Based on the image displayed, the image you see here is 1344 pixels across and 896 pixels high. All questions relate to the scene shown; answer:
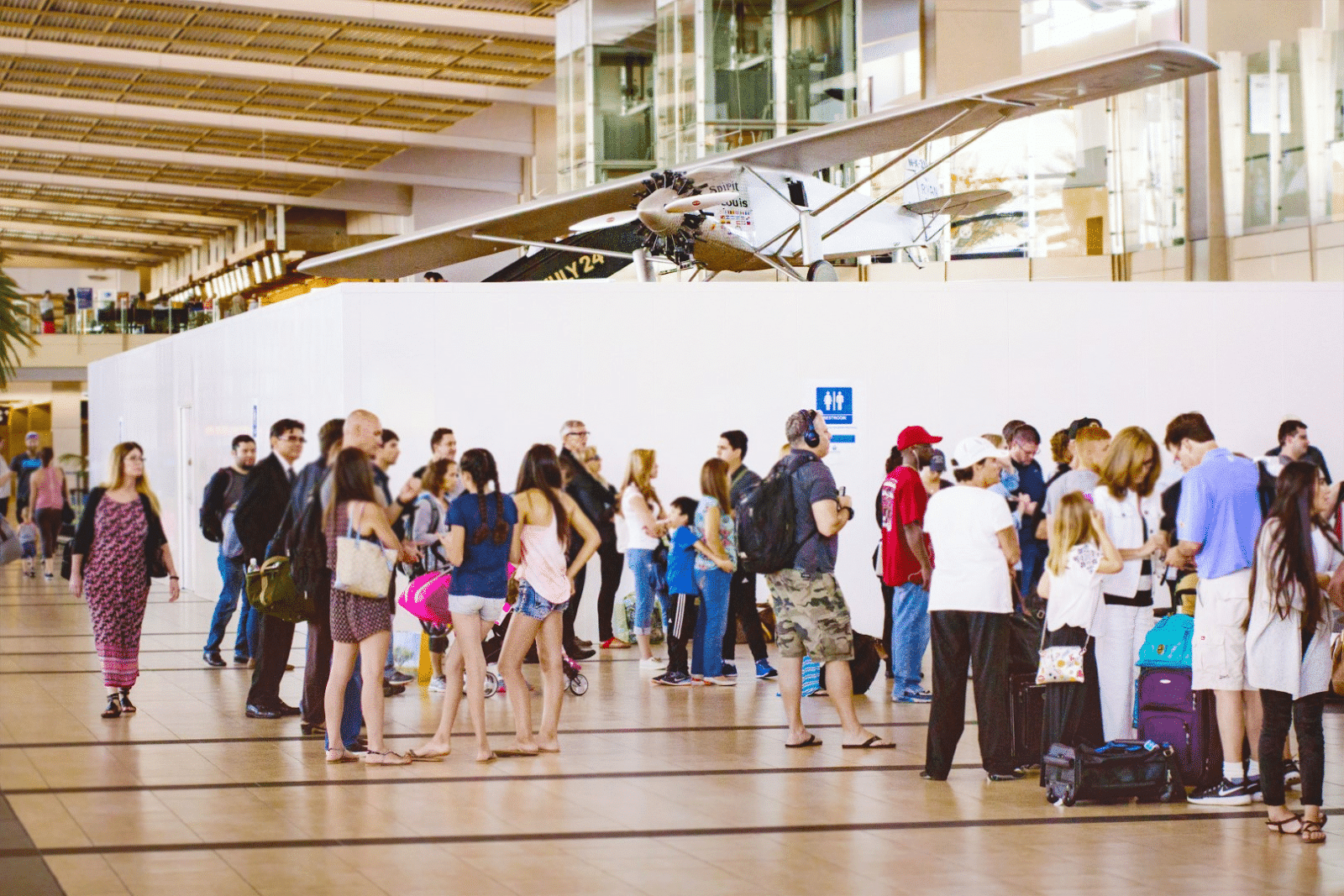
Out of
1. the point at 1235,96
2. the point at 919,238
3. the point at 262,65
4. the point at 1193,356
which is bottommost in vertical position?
the point at 1193,356

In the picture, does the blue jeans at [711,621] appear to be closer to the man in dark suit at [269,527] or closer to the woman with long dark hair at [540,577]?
the woman with long dark hair at [540,577]

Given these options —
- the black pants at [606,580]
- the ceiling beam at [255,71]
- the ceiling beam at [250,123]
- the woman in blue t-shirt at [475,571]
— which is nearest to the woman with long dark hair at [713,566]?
the black pants at [606,580]

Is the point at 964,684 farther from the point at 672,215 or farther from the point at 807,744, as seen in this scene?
the point at 672,215

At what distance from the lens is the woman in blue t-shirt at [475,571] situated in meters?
7.26

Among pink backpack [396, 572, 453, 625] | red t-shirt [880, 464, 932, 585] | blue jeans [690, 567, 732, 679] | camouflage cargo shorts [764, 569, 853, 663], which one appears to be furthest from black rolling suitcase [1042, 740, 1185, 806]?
blue jeans [690, 567, 732, 679]

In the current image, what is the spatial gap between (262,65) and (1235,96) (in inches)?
620

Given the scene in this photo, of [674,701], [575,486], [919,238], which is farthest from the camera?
[919,238]

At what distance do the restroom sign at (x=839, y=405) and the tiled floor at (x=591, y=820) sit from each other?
4.04m

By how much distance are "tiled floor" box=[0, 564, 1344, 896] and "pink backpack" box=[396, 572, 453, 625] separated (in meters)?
0.60

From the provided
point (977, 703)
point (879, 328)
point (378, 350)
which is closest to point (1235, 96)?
point (879, 328)

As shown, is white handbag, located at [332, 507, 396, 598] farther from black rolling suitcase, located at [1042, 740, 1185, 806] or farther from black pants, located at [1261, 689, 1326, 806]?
black pants, located at [1261, 689, 1326, 806]

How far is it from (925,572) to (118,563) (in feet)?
14.0

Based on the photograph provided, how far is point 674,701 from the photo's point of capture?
930 cm

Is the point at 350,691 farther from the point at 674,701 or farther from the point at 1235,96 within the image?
the point at 1235,96
